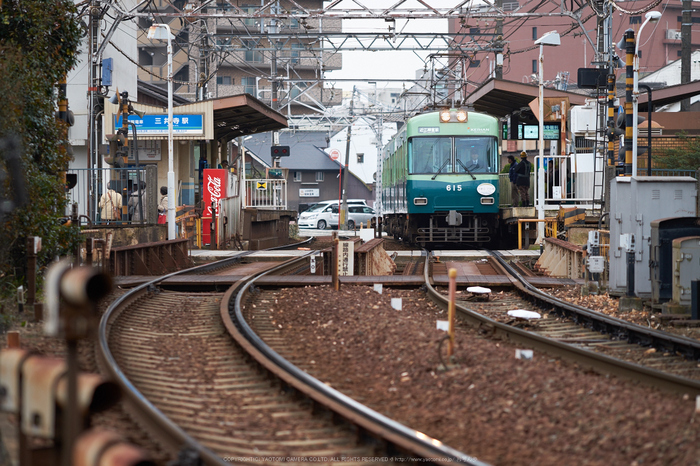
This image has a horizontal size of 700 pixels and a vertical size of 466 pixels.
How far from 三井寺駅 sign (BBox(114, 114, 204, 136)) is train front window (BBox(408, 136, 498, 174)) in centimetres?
835

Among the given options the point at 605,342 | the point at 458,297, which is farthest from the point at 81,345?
the point at 458,297

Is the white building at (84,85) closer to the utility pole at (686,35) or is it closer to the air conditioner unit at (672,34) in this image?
the utility pole at (686,35)

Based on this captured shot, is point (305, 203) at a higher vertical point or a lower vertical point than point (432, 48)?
lower

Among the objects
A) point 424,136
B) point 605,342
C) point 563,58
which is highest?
point 563,58

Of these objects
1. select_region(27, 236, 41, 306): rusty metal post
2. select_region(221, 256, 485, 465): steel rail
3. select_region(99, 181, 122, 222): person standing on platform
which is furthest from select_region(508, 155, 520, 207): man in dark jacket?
select_region(221, 256, 485, 465): steel rail

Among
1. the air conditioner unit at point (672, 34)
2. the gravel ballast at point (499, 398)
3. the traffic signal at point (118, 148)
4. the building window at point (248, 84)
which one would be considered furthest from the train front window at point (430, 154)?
the building window at point (248, 84)

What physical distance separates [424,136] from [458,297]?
31.4 ft

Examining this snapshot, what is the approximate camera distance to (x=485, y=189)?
2072 cm

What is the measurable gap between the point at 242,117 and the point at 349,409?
2527 cm

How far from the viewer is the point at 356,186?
2918 inches

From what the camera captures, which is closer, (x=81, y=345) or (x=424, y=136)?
(x=81, y=345)

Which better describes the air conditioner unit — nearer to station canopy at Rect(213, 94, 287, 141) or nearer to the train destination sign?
station canopy at Rect(213, 94, 287, 141)

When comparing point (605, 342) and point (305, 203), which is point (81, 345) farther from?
point (305, 203)

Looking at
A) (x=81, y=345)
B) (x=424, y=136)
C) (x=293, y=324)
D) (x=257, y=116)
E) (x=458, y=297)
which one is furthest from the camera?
(x=257, y=116)
